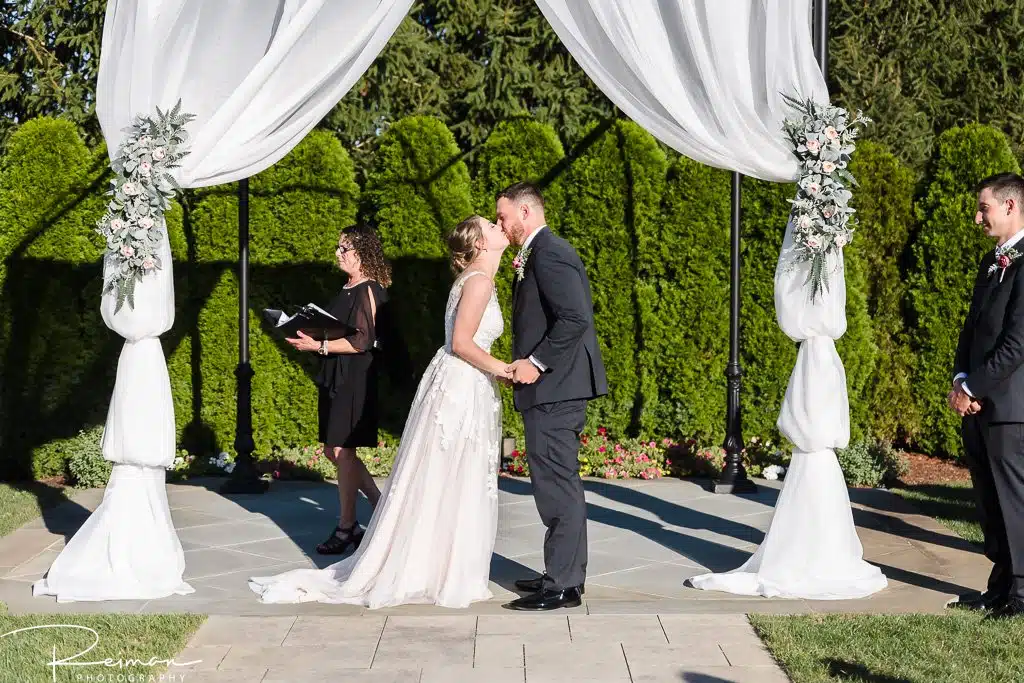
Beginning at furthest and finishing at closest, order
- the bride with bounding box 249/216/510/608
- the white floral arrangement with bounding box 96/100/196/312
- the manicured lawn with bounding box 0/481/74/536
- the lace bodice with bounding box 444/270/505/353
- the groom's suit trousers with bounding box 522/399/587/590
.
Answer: the manicured lawn with bounding box 0/481/74/536 < the white floral arrangement with bounding box 96/100/196/312 < the lace bodice with bounding box 444/270/505/353 < the bride with bounding box 249/216/510/608 < the groom's suit trousers with bounding box 522/399/587/590

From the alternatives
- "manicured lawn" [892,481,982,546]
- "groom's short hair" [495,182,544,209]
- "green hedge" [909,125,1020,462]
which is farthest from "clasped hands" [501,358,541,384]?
"green hedge" [909,125,1020,462]

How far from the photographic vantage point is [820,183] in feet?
17.8

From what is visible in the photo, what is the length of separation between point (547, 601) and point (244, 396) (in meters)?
4.13

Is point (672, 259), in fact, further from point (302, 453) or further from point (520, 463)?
point (302, 453)

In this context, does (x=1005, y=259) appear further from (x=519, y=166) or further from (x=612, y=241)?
(x=519, y=166)

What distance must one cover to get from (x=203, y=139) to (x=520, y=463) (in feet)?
13.7

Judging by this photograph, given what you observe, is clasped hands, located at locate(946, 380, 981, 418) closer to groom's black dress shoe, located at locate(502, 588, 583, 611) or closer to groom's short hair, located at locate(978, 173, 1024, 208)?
groom's short hair, located at locate(978, 173, 1024, 208)

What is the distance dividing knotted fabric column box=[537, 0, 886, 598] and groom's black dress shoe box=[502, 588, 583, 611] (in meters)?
0.75

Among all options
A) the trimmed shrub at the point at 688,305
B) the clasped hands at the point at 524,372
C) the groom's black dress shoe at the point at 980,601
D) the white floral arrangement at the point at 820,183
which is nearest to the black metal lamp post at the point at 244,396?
the trimmed shrub at the point at 688,305

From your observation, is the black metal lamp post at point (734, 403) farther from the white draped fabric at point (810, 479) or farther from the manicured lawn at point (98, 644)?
the manicured lawn at point (98, 644)

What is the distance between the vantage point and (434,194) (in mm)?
9414

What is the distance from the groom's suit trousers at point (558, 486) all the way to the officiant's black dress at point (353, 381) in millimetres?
1438

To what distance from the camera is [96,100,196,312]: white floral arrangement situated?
17.9ft

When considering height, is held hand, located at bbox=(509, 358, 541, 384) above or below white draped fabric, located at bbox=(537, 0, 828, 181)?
below
